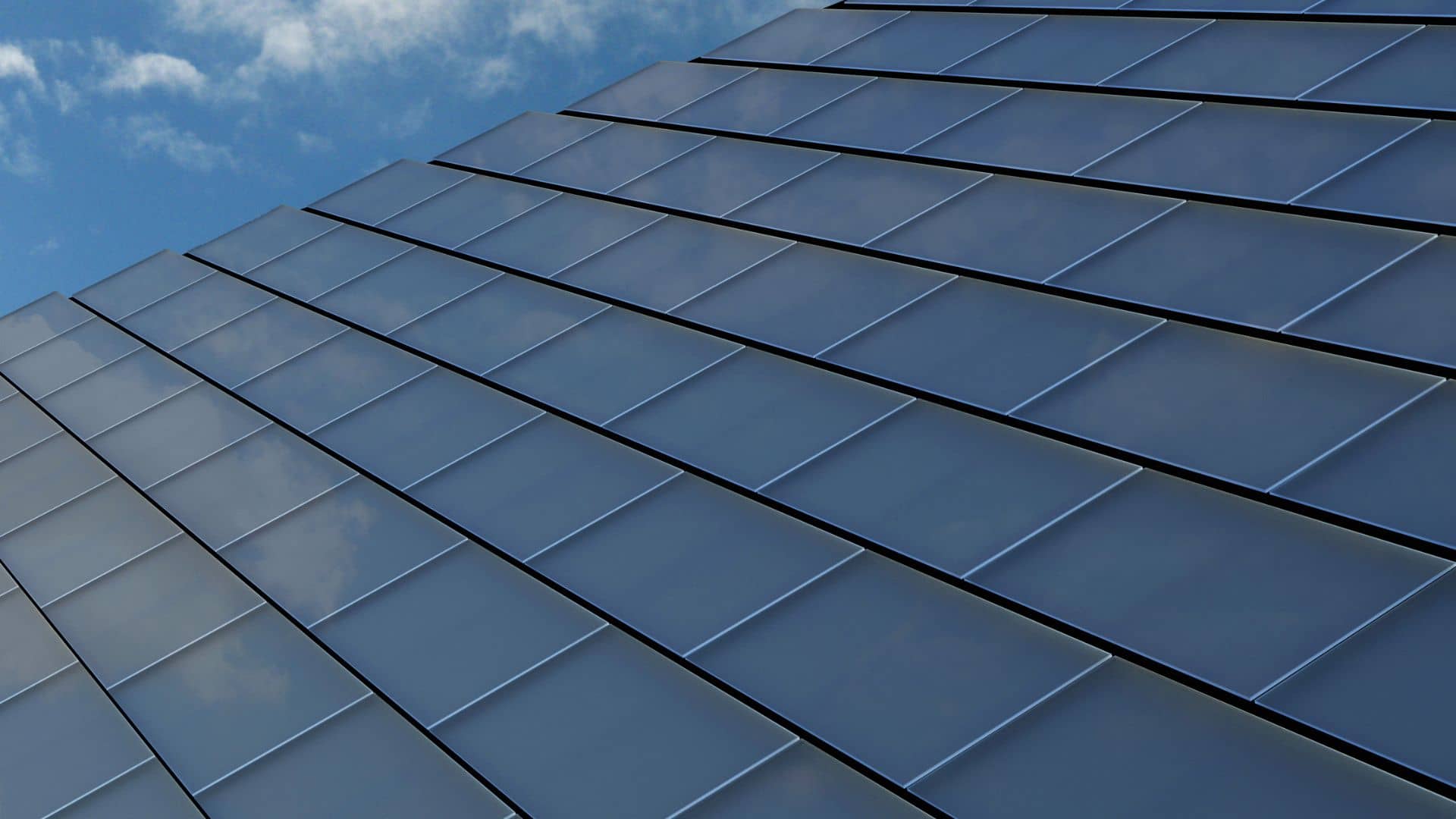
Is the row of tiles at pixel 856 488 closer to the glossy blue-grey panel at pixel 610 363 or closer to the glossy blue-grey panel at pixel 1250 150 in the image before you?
the glossy blue-grey panel at pixel 610 363

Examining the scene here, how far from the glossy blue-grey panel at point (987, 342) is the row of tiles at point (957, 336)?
2 centimetres

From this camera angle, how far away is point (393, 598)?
14.1 metres

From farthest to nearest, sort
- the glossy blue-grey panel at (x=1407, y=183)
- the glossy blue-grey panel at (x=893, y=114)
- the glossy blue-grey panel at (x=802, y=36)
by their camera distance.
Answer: the glossy blue-grey panel at (x=802, y=36) → the glossy blue-grey panel at (x=893, y=114) → the glossy blue-grey panel at (x=1407, y=183)

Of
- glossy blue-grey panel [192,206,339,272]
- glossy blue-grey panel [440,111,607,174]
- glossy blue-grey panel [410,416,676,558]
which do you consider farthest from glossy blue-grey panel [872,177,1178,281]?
glossy blue-grey panel [192,206,339,272]

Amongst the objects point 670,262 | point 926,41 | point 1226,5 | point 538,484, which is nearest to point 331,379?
point 670,262

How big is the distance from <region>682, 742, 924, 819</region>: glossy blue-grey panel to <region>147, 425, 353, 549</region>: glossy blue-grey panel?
878 centimetres

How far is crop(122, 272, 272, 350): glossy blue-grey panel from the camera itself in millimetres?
23922

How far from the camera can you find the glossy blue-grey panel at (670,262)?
18094mm

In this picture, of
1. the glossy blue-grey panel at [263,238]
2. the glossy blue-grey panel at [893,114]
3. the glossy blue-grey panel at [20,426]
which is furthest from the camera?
the glossy blue-grey panel at [263,238]

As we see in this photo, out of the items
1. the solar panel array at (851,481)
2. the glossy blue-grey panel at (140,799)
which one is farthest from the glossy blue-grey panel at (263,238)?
the glossy blue-grey panel at (140,799)

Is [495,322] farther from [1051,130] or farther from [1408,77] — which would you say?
[1408,77]

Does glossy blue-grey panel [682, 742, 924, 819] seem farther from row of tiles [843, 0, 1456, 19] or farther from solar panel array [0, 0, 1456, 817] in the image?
row of tiles [843, 0, 1456, 19]

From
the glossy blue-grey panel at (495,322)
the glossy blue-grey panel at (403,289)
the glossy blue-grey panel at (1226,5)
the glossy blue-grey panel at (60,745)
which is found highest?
the glossy blue-grey panel at (1226,5)

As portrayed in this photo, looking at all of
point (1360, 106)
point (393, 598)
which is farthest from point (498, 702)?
point (1360, 106)
